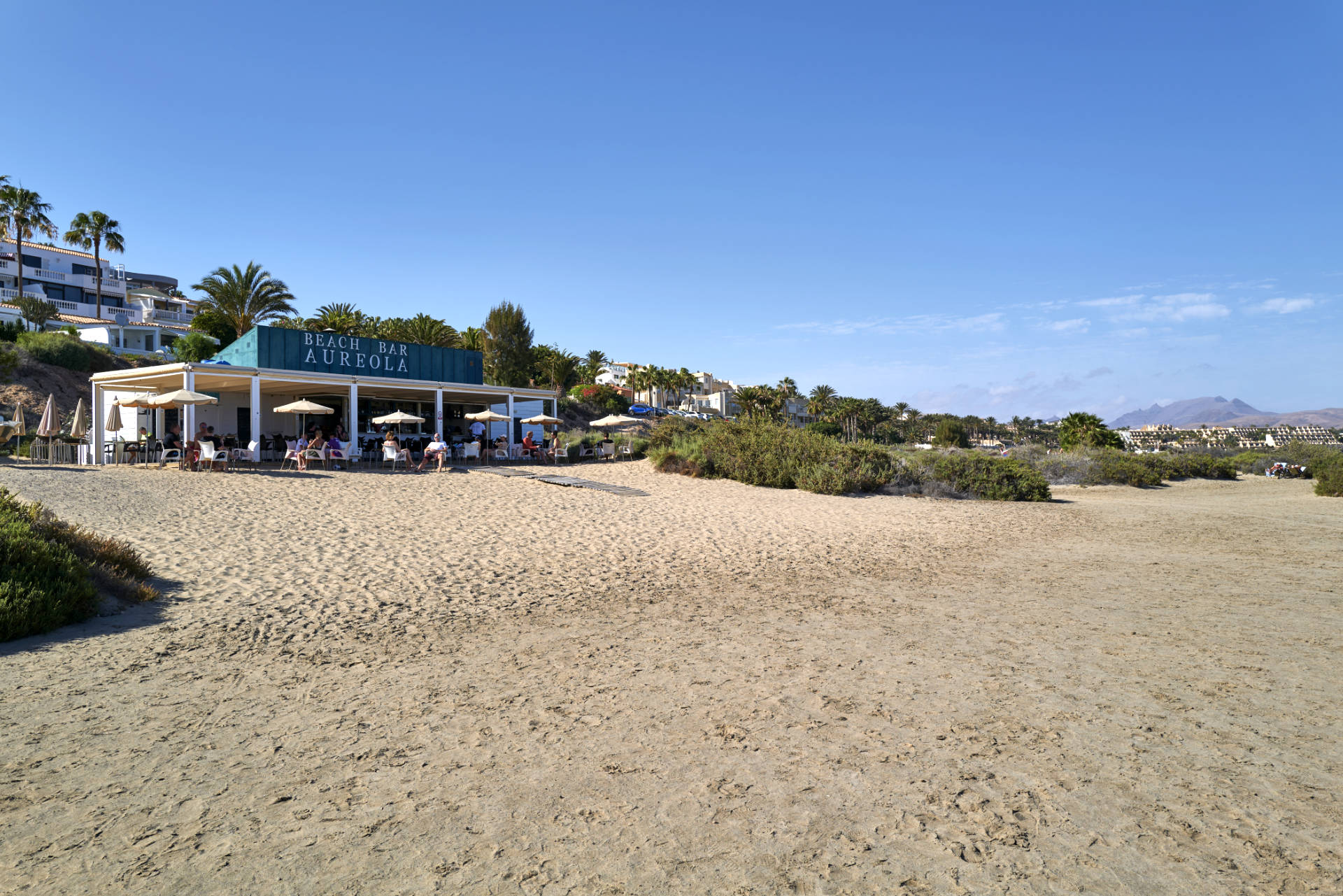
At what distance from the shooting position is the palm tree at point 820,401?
75625 mm

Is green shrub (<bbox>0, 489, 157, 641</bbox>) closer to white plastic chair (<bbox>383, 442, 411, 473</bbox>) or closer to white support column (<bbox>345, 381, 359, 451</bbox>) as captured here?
white plastic chair (<bbox>383, 442, 411, 473</bbox>)

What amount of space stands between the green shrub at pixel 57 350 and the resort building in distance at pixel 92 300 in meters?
10.6

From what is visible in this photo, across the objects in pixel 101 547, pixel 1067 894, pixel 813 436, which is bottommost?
pixel 1067 894

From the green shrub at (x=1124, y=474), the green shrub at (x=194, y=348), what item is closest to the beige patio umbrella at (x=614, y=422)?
the green shrub at (x=1124, y=474)

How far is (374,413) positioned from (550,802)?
80.7ft

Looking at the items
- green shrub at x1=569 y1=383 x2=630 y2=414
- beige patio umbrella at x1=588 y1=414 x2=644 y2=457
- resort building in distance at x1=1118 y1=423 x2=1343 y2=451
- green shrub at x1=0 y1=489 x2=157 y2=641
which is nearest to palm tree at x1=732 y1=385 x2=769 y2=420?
green shrub at x1=569 y1=383 x2=630 y2=414

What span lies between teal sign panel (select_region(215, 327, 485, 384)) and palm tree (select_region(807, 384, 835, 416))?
5408 centimetres

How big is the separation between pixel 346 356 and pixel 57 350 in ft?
71.2

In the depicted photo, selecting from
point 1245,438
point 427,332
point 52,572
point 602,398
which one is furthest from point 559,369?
point 1245,438

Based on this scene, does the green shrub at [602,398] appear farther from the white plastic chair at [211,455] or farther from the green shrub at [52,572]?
the green shrub at [52,572]

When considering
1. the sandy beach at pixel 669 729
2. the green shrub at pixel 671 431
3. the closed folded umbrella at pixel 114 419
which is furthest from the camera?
the green shrub at pixel 671 431

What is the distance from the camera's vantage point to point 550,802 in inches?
130

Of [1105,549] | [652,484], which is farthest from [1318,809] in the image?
[652,484]

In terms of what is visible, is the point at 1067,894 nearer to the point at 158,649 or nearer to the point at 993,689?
the point at 993,689
